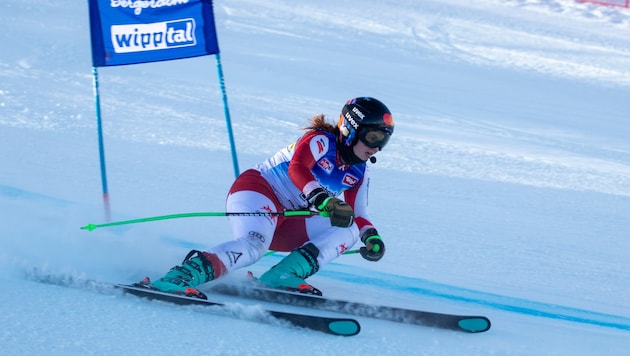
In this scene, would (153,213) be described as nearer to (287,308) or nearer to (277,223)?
(277,223)

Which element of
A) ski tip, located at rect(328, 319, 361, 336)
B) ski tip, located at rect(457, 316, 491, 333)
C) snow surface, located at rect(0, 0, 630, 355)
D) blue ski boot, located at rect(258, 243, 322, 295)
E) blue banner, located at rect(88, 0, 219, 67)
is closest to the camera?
ski tip, located at rect(328, 319, 361, 336)

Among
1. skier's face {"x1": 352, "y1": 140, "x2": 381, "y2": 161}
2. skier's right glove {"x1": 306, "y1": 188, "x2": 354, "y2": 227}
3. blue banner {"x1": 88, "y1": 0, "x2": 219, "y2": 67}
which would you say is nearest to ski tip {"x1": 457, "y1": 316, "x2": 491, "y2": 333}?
skier's right glove {"x1": 306, "y1": 188, "x2": 354, "y2": 227}

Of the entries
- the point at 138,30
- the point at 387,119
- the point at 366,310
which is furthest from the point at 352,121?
the point at 138,30

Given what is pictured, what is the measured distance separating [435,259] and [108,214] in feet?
6.21

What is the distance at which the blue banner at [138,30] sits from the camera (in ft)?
15.5

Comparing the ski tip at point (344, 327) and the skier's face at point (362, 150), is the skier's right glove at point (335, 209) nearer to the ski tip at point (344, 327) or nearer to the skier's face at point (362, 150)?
the skier's face at point (362, 150)

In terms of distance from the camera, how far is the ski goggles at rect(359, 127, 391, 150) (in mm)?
3871

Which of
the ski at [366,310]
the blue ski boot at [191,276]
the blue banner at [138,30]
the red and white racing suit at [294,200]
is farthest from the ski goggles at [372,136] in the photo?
the blue banner at [138,30]

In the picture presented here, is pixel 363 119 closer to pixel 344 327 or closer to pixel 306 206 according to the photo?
pixel 306 206

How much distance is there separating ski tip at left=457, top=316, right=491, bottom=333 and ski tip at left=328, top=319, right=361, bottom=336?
512mm

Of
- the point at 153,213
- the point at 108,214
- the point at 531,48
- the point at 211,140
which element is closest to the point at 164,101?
the point at 211,140

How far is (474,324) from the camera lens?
141 inches

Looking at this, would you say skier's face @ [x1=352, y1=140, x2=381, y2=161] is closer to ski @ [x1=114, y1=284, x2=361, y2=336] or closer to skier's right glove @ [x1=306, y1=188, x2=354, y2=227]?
skier's right glove @ [x1=306, y1=188, x2=354, y2=227]

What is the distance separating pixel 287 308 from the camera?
373 centimetres
